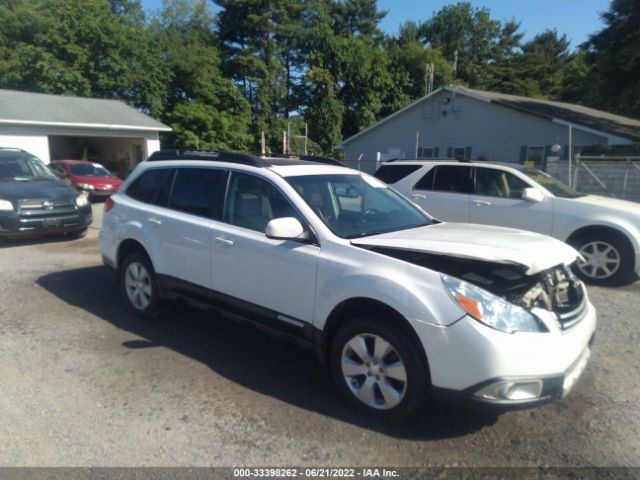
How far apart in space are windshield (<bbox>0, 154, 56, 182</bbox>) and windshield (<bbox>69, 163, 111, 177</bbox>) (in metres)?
7.61

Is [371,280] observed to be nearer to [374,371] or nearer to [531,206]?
[374,371]

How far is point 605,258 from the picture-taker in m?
6.64

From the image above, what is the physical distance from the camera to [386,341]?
3113 millimetres

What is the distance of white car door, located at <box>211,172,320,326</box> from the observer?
3576mm

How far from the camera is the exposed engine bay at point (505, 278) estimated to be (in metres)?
3.00

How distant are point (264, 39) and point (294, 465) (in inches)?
1845

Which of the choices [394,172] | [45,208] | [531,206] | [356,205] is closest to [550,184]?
[531,206]

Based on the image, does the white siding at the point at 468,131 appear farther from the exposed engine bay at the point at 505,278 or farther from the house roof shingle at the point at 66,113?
the exposed engine bay at the point at 505,278

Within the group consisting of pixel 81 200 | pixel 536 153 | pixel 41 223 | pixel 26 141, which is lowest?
pixel 41 223

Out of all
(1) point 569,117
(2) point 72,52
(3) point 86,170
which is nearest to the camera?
(3) point 86,170

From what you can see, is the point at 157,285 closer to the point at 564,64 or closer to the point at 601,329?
the point at 601,329

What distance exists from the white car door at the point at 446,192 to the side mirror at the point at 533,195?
0.94m

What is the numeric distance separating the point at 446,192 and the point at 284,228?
206 inches

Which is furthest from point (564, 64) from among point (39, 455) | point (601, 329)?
point (39, 455)
